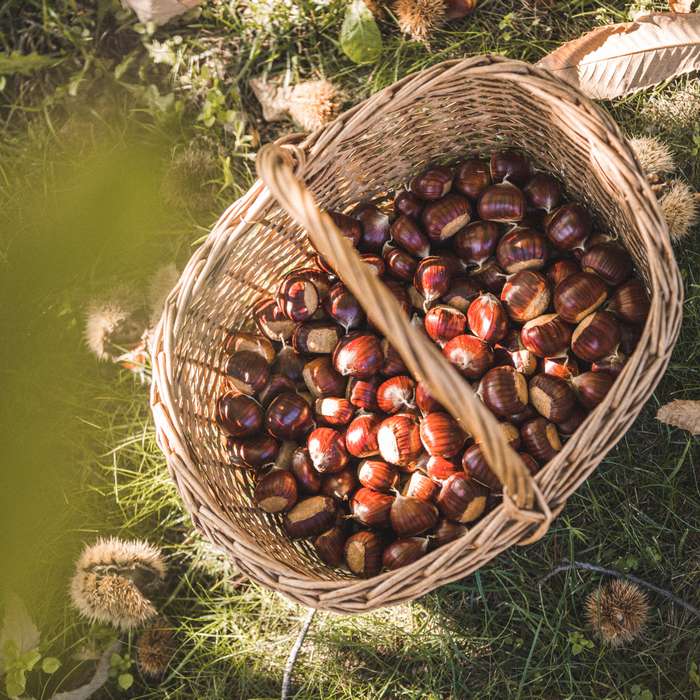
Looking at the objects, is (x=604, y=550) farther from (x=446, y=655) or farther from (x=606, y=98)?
(x=606, y=98)

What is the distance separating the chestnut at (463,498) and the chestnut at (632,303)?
505mm

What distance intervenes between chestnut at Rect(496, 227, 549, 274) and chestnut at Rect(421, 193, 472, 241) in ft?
0.41

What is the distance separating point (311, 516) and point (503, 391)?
53 centimetres

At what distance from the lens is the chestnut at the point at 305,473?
5.41ft

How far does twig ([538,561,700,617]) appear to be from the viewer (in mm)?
1803

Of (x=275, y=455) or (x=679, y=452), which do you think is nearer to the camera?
(x=275, y=455)

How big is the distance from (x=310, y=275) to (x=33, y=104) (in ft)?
4.50

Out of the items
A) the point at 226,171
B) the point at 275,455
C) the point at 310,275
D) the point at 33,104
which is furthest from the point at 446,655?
the point at 33,104

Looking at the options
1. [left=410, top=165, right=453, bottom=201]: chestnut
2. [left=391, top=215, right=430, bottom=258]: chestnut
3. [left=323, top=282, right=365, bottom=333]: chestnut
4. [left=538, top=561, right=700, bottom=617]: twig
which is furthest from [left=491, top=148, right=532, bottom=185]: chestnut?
[left=538, top=561, right=700, bottom=617]: twig

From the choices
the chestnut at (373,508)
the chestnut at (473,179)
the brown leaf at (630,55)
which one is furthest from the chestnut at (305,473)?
the brown leaf at (630,55)

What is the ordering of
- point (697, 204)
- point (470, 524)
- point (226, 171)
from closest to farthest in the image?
point (470, 524) < point (697, 204) < point (226, 171)

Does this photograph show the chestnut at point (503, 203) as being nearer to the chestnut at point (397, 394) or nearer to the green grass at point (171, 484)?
the chestnut at point (397, 394)

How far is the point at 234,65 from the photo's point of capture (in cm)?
226

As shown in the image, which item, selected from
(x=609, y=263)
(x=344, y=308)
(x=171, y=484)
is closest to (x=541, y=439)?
(x=609, y=263)
